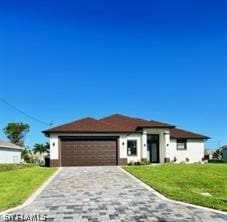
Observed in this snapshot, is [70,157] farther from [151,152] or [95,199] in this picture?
[95,199]

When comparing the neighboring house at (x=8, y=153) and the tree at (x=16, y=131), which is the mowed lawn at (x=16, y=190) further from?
the tree at (x=16, y=131)

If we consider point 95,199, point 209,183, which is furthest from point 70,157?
point 95,199

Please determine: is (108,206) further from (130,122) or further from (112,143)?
(130,122)

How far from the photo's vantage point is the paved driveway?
11227 millimetres

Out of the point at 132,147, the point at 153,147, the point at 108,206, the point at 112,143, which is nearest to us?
the point at 108,206

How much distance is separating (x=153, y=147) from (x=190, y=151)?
5.52 m

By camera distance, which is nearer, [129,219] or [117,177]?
[129,219]

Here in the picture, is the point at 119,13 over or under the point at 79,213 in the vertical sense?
over

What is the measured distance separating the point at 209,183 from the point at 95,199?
24.3 feet

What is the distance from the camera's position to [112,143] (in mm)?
33250

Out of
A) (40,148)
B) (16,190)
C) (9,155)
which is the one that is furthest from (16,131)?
(16,190)

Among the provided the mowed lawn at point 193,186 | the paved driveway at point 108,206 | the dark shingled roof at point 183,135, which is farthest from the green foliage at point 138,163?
the paved driveway at point 108,206

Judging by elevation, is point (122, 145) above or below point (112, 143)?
below

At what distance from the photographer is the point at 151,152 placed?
1459 inches
